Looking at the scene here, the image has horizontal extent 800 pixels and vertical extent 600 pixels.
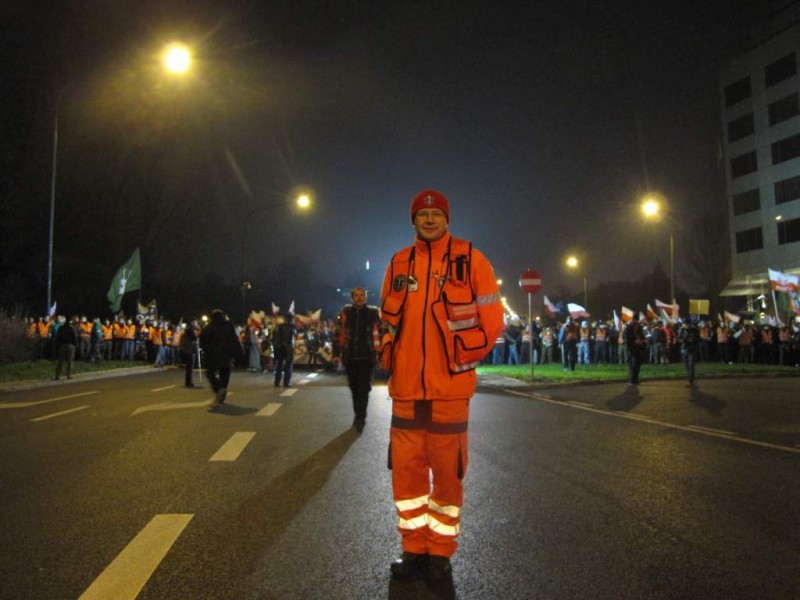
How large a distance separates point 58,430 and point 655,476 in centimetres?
765

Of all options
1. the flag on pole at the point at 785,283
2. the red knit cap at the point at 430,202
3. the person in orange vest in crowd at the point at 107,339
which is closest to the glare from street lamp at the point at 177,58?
the red knit cap at the point at 430,202

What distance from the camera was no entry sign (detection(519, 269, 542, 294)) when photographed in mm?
19312

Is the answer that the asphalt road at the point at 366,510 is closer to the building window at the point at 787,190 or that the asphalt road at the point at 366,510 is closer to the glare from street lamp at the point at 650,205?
the glare from street lamp at the point at 650,205

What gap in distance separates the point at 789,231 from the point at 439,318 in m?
60.4

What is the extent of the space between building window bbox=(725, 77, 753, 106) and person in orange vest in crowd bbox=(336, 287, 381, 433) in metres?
60.3

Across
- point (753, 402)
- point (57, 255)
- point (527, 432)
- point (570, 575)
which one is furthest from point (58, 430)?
point (57, 255)

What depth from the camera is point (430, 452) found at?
396 centimetres

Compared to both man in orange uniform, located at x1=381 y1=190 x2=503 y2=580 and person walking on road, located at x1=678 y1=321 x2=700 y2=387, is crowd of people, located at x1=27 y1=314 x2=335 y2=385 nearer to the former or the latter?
person walking on road, located at x1=678 y1=321 x2=700 y2=387

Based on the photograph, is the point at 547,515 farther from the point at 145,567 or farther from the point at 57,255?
the point at 57,255

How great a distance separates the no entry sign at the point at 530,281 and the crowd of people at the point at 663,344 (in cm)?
854

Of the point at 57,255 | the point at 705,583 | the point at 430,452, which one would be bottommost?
the point at 705,583

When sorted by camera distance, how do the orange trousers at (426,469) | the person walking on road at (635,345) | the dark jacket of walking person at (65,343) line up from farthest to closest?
1. the dark jacket of walking person at (65,343)
2. the person walking on road at (635,345)
3. the orange trousers at (426,469)

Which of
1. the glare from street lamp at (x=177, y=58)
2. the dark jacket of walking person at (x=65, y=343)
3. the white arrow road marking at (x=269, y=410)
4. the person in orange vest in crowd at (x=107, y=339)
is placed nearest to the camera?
the white arrow road marking at (x=269, y=410)

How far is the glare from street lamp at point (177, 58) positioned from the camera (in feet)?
56.9
